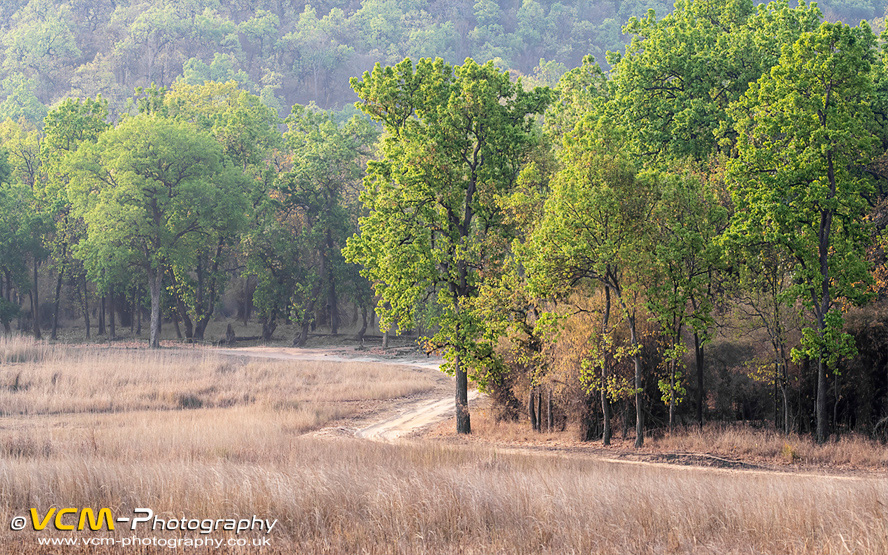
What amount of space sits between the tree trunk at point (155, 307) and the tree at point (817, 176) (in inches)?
1620

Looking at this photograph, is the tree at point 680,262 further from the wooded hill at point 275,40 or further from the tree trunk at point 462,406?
the wooded hill at point 275,40

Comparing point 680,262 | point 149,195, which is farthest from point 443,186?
point 149,195

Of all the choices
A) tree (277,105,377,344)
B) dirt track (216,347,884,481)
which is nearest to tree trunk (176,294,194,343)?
tree (277,105,377,344)

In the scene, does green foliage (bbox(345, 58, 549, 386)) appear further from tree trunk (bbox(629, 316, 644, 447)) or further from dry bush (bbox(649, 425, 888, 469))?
dry bush (bbox(649, 425, 888, 469))

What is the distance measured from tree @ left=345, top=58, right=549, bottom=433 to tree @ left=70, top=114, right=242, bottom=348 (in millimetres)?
28796

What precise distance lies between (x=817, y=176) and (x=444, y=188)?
38.3 ft

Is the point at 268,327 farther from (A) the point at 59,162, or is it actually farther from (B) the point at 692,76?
(B) the point at 692,76

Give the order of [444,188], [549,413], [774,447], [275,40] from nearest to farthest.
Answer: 1. [774,447]
2. [444,188]
3. [549,413]
4. [275,40]

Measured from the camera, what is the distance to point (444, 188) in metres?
24.8

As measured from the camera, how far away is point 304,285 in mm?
58125

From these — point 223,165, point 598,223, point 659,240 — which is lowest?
point 659,240

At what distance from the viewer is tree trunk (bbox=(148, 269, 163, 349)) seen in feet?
165

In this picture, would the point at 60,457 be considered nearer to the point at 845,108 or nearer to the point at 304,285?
the point at 845,108

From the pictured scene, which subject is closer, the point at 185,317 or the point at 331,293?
the point at 185,317
